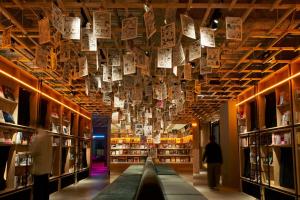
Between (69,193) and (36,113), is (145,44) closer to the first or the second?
(36,113)

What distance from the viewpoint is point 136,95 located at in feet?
31.7

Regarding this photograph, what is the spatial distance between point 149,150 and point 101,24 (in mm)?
16343

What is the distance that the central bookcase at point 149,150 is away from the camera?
2102 cm

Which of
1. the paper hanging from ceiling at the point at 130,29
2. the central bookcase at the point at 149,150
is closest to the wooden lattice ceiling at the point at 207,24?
the paper hanging from ceiling at the point at 130,29

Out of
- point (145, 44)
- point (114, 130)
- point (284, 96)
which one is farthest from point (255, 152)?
point (114, 130)

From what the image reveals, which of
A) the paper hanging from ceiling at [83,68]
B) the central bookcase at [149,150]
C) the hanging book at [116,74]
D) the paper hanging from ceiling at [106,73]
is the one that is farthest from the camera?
the central bookcase at [149,150]

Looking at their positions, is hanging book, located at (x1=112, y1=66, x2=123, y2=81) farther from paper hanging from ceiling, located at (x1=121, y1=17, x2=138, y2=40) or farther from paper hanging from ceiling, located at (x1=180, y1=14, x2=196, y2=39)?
paper hanging from ceiling, located at (x1=180, y1=14, x2=196, y2=39)

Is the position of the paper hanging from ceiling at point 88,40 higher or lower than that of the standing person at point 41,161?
higher

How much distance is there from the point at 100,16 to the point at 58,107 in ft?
21.3

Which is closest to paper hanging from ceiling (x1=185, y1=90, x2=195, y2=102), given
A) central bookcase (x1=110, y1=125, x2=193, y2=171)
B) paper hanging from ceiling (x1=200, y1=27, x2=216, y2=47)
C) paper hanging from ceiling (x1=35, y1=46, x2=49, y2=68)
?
paper hanging from ceiling (x1=200, y1=27, x2=216, y2=47)

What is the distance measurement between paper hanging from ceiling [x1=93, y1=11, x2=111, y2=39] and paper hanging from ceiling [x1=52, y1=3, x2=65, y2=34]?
0.46 m

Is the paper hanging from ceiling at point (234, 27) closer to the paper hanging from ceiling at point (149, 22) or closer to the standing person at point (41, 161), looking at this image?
the paper hanging from ceiling at point (149, 22)

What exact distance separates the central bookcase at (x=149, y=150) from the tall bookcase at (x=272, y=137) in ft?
33.3

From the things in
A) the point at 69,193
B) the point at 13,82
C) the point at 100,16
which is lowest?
the point at 69,193
